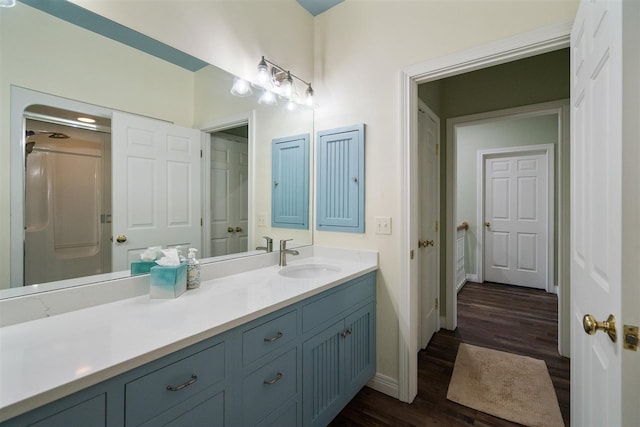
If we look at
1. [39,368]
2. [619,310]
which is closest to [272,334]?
[39,368]

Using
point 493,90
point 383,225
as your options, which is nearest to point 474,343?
point 383,225

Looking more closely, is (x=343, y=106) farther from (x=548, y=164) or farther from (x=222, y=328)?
(x=548, y=164)

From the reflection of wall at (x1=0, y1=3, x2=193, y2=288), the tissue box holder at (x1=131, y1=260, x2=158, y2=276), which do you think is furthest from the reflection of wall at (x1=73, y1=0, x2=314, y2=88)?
the tissue box holder at (x1=131, y1=260, x2=158, y2=276)

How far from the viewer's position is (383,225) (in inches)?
75.5

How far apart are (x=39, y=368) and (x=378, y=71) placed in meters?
2.11

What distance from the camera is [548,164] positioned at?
404cm

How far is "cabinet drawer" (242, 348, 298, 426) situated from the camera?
106 centimetres

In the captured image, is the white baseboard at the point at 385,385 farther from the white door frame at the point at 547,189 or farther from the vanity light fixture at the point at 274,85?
the white door frame at the point at 547,189

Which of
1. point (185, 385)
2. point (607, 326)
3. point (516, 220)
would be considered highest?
point (516, 220)

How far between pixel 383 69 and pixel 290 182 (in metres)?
1.01

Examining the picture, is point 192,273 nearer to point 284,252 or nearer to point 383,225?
point 284,252

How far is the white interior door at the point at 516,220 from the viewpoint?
414 centimetres

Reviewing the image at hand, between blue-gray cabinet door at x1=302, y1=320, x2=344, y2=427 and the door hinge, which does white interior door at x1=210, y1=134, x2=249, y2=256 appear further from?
the door hinge

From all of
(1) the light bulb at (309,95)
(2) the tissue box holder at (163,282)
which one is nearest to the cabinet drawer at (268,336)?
(2) the tissue box holder at (163,282)
